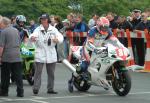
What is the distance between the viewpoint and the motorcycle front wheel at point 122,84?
13.7 metres

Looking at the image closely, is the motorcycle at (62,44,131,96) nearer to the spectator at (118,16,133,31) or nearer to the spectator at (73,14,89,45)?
the spectator at (118,16,133,31)

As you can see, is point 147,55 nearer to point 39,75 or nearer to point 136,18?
point 136,18

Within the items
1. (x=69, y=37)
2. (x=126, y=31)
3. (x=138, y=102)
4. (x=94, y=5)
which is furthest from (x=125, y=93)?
(x=94, y=5)

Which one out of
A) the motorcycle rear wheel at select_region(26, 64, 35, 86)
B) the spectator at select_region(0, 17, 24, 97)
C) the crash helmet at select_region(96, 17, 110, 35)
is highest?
the crash helmet at select_region(96, 17, 110, 35)

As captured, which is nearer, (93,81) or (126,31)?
(93,81)

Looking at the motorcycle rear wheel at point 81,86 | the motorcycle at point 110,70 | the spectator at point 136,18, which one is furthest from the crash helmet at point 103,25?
the spectator at point 136,18

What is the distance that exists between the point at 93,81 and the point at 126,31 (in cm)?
761

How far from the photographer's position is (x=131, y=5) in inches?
1890

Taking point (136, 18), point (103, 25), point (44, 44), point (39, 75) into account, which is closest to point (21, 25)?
point (44, 44)

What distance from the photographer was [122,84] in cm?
1391

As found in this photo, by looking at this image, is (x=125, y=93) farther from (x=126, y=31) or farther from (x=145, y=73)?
(x=126, y=31)

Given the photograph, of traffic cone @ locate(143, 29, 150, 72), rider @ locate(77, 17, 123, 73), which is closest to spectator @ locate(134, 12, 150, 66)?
traffic cone @ locate(143, 29, 150, 72)

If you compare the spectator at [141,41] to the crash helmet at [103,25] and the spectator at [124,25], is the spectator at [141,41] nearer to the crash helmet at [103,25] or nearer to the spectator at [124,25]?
the spectator at [124,25]

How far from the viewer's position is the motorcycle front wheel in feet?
45.1
